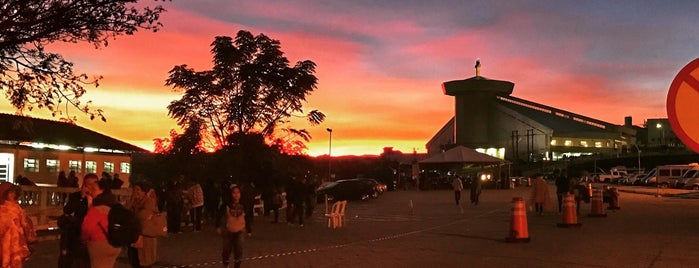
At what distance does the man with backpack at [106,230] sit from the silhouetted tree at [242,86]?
1843 centimetres

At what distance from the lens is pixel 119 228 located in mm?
7156

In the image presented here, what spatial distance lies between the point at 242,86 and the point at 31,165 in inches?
423

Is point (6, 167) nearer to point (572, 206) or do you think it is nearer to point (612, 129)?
point (572, 206)

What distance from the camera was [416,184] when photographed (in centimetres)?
6725

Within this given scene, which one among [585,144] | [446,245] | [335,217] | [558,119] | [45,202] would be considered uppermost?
[558,119]

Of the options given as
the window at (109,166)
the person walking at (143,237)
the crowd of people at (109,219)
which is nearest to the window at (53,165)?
the window at (109,166)

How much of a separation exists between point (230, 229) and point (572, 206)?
11.9 meters

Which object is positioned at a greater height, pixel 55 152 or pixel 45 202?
pixel 55 152

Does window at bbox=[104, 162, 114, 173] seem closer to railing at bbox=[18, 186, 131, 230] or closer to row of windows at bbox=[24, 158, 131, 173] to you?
row of windows at bbox=[24, 158, 131, 173]

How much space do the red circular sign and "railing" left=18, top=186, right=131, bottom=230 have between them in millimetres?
15828

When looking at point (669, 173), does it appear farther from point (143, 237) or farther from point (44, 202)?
point (143, 237)

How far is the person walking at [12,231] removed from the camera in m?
8.00

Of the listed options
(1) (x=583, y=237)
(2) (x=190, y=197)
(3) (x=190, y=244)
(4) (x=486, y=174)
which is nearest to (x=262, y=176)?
(2) (x=190, y=197)

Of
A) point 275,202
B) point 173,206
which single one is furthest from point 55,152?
point 173,206
